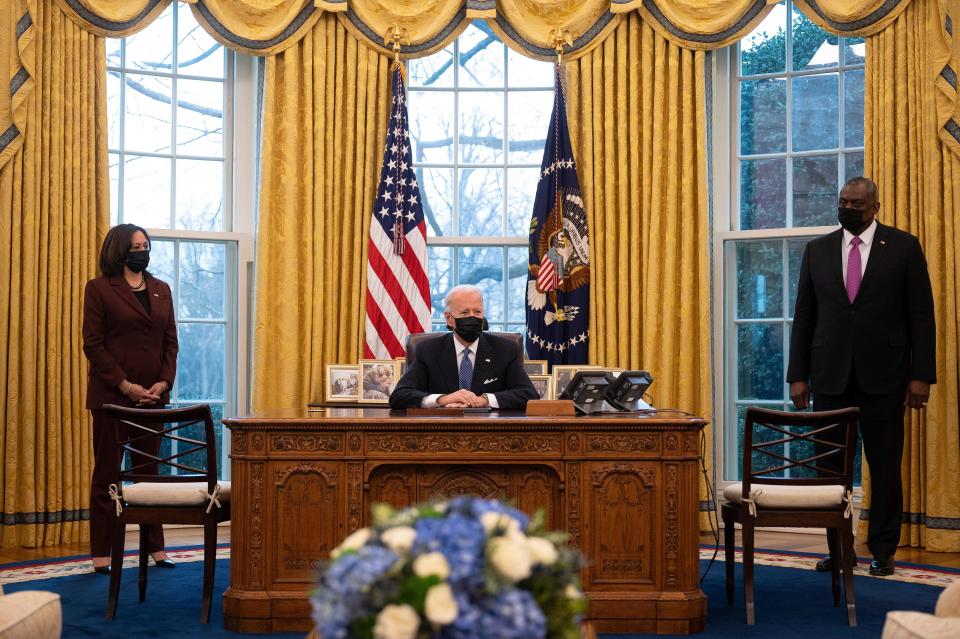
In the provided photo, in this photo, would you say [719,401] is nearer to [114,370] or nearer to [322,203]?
[322,203]

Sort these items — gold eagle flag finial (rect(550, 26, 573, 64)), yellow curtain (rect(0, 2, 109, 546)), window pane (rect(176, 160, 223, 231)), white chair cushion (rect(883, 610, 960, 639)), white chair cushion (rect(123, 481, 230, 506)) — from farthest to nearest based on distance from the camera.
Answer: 1. window pane (rect(176, 160, 223, 231))
2. gold eagle flag finial (rect(550, 26, 573, 64))
3. yellow curtain (rect(0, 2, 109, 546))
4. white chair cushion (rect(123, 481, 230, 506))
5. white chair cushion (rect(883, 610, 960, 639))

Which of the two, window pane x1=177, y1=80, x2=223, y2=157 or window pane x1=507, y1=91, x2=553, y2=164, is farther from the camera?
window pane x1=507, y1=91, x2=553, y2=164

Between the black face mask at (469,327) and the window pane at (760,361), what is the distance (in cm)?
240

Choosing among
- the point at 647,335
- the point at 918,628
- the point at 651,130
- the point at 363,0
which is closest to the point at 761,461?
the point at 647,335

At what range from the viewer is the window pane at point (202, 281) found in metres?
6.72

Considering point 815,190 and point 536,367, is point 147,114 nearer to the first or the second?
point 536,367

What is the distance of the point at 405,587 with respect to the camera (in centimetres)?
174

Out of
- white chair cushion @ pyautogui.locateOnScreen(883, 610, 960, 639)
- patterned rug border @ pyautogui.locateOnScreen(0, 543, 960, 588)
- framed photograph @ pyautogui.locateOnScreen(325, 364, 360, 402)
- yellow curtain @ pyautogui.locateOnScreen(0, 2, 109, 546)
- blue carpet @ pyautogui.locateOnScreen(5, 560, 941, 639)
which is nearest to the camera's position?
white chair cushion @ pyautogui.locateOnScreen(883, 610, 960, 639)

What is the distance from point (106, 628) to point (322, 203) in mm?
3116

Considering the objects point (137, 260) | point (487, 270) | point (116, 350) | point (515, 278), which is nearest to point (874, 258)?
point (515, 278)

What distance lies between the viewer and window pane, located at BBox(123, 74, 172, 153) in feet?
22.0

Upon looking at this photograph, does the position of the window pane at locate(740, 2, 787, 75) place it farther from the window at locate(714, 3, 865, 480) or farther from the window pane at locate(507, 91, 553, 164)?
the window pane at locate(507, 91, 553, 164)

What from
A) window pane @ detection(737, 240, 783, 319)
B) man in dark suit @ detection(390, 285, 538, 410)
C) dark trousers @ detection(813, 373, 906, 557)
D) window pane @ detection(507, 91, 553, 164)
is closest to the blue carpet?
dark trousers @ detection(813, 373, 906, 557)

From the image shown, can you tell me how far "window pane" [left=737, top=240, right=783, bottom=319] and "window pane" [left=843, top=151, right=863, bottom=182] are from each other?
56cm
